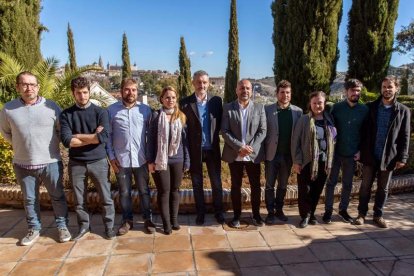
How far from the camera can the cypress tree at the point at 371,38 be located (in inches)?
361

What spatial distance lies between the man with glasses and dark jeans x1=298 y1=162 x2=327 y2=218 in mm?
2857

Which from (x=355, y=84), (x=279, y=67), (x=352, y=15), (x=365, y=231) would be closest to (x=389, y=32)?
(x=352, y=15)

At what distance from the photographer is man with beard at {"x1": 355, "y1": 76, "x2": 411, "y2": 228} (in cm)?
378

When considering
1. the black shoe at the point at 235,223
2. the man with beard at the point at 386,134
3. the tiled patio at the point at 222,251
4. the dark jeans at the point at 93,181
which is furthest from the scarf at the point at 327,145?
the dark jeans at the point at 93,181

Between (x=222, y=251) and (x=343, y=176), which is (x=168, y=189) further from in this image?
(x=343, y=176)

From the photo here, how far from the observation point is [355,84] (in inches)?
150

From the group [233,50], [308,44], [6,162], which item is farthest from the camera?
[233,50]

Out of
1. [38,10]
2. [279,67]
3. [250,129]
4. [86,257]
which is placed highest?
[38,10]

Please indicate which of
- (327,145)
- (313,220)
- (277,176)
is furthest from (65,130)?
(313,220)

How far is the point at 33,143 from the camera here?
3408mm

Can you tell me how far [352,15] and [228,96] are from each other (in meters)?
10.5

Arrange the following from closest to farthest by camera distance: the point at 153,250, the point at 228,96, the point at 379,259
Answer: the point at 379,259 → the point at 153,250 → the point at 228,96

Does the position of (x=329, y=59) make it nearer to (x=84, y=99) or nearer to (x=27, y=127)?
(x=84, y=99)

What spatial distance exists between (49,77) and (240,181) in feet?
15.0
